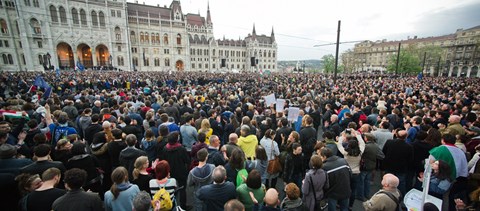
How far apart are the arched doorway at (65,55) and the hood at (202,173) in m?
62.6

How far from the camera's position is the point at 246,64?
9050cm

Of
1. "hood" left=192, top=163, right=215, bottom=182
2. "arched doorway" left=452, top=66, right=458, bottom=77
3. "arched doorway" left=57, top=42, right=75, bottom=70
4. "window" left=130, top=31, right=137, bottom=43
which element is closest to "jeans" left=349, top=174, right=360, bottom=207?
"hood" left=192, top=163, right=215, bottom=182

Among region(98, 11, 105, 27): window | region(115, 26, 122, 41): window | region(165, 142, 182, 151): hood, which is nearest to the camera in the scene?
region(165, 142, 182, 151): hood

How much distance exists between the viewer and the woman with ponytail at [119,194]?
2787 millimetres

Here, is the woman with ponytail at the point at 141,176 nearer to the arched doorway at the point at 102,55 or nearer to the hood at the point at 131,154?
the hood at the point at 131,154

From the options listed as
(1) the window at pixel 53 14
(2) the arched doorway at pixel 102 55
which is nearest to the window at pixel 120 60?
(2) the arched doorway at pixel 102 55

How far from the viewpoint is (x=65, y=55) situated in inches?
2036

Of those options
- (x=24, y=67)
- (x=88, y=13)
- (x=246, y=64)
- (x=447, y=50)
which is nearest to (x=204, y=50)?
(x=246, y=64)

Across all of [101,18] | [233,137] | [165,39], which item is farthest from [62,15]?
[233,137]

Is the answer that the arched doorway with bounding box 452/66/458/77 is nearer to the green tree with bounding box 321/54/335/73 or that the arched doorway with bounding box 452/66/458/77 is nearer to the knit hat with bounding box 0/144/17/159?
the green tree with bounding box 321/54/335/73

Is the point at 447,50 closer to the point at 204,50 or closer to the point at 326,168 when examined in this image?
the point at 204,50

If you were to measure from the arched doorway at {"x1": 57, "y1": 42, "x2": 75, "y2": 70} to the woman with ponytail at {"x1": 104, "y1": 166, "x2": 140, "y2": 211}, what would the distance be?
6249 centimetres

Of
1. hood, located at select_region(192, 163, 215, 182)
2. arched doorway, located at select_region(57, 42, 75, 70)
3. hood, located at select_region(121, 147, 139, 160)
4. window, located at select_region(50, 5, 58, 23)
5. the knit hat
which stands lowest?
hood, located at select_region(192, 163, 215, 182)

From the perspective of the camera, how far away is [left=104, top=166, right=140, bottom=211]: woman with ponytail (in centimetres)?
279
